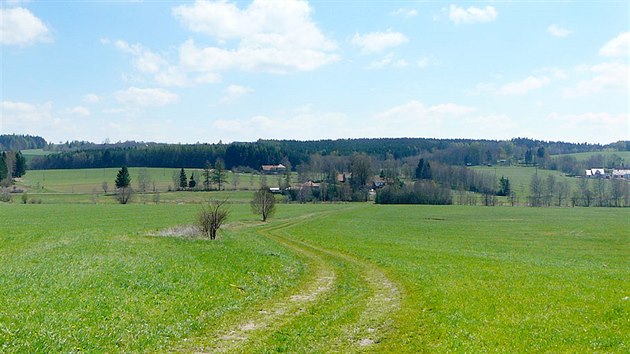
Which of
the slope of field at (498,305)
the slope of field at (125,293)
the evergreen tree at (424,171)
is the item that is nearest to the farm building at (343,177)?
the evergreen tree at (424,171)

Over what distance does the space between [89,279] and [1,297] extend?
12.3 feet

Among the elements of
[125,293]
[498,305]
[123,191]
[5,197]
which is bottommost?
[5,197]

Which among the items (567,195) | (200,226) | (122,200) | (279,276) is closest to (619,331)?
(279,276)

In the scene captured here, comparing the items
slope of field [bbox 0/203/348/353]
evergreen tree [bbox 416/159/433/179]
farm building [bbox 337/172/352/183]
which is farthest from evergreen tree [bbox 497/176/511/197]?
slope of field [bbox 0/203/348/353]

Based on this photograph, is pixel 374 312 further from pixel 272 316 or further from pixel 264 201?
pixel 264 201

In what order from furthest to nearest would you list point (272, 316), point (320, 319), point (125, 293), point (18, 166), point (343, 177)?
point (343, 177) < point (18, 166) < point (125, 293) < point (272, 316) < point (320, 319)

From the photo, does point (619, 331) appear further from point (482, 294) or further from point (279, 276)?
point (279, 276)

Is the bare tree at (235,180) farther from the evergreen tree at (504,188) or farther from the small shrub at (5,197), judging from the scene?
the evergreen tree at (504,188)

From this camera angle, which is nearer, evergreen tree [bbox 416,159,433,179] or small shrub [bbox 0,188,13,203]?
small shrub [bbox 0,188,13,203]

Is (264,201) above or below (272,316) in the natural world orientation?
below

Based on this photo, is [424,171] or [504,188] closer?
[504,188]

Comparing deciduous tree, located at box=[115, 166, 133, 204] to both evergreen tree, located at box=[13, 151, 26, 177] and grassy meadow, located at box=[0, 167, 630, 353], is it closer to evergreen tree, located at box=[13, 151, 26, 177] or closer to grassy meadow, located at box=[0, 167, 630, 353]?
evergreen tree, located at box=[13, 151, 26, 177]

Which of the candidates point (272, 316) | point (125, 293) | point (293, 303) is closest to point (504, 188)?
point (293, 303)

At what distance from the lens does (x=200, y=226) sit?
47.8 metres
